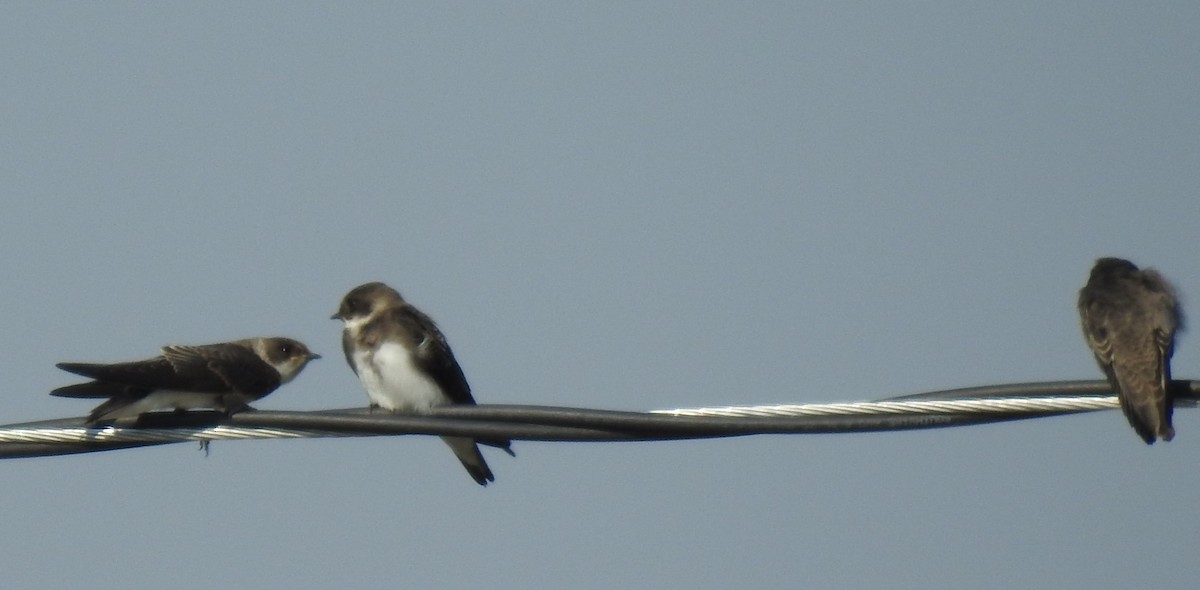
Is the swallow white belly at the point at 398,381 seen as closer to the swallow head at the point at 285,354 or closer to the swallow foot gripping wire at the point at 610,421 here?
the swallow head at the point at 285,354

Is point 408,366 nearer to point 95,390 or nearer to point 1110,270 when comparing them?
point 95,390

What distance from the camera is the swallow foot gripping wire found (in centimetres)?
600

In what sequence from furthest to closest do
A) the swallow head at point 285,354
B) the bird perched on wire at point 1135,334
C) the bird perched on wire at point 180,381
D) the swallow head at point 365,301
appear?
1. the swallow head at point 285,354
2. the swallow head at point 365,301
3. the bird perched on wire at point 180,381
4. the bird perched on wire at point 1135,334

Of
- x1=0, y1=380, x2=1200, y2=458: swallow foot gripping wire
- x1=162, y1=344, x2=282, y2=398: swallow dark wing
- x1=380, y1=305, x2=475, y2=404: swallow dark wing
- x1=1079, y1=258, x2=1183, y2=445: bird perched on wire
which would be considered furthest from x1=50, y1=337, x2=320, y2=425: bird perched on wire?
x1=1079, y1=258, x2=1183, y2=445: bird perched on wire

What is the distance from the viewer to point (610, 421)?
6.08 m

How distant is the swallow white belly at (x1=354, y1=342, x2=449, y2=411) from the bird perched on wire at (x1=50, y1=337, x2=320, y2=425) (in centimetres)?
59

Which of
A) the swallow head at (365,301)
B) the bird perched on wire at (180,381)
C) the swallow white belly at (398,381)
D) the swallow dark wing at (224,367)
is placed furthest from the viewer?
the swallow head at (365,301)

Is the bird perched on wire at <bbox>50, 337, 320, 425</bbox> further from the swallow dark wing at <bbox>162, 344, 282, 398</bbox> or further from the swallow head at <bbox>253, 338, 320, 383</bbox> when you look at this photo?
the swallow head at <bbox>253, 338, 320, 383</bbox>

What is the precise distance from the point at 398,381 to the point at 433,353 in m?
0.25

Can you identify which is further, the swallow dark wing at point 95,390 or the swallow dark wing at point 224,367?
the swallow dark wing at point 224,367

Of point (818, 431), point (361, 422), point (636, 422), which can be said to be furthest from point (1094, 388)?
point (361, 422)

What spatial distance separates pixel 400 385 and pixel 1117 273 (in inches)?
157

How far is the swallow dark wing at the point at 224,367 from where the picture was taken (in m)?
8.70

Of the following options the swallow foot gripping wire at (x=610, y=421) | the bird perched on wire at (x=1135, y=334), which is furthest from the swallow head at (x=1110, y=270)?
the swallow foot gripping wire at (x=610, y=421)
